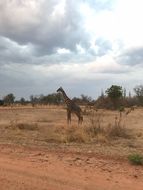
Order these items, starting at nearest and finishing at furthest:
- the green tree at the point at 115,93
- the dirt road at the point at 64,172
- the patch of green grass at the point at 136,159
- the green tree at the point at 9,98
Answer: the dirt road at the point at 64,172, the patch of green grass at the point at 136,159, the green tree at the point at 115,93, the green tree at the point at 9,98

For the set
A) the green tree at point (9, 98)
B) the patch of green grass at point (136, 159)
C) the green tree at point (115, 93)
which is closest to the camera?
the patch of green grass at point (136, 159)

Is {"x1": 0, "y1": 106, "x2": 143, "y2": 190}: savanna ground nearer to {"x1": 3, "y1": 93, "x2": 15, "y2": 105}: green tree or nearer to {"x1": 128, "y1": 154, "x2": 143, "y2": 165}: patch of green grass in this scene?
{"x1": 128, "y1": 154, "x2": 143, "y2": 165}: patch of green grass

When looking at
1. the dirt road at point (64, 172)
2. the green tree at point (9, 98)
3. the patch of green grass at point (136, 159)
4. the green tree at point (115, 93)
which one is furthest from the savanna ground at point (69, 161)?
the green tree at point (9, 98)

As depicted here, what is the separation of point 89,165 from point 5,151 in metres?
3.13

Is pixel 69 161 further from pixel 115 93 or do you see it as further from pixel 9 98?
pixel 9 98

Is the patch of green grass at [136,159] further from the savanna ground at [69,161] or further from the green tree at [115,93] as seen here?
the green tree at [115,93]

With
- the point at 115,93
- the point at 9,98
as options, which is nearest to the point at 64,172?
the point at 115,93

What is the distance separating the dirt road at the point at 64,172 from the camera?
1110 cm

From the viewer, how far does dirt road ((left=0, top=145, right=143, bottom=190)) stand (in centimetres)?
1110

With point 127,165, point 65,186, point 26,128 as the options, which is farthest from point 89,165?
point 26,128

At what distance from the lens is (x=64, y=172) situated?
12383mm

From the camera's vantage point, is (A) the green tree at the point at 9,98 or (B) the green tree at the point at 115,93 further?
(A) the green tree at the point at 9,98

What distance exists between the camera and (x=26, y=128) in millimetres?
Answer: 24516

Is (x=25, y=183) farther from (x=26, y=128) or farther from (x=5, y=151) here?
(x=26, y=128)
